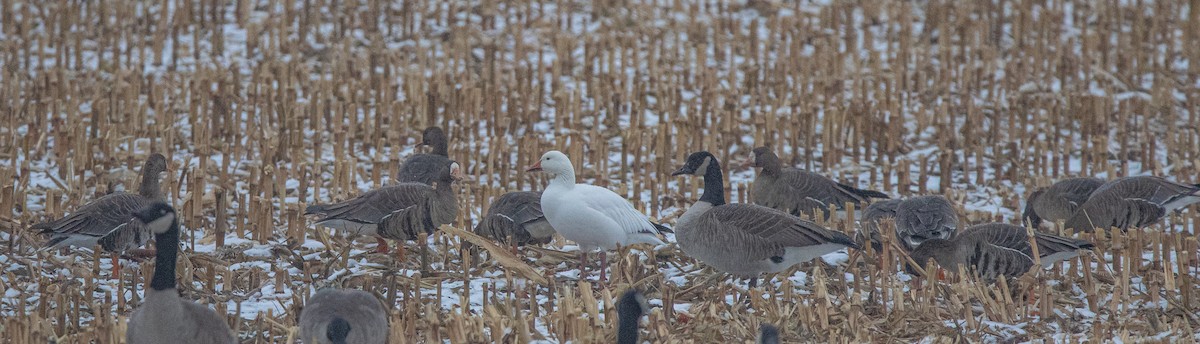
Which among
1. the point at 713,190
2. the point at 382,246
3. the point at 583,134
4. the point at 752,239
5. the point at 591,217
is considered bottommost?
the point at 382,246

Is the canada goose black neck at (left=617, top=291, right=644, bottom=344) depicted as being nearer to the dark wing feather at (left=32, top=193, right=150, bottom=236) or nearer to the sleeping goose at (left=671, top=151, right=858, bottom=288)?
the sleeping goose at (left=671, top=151, right=858, bottom=288)

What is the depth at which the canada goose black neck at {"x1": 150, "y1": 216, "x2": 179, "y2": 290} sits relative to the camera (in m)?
6.62

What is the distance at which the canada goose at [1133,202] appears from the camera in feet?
35.3

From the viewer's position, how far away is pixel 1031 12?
20.1 metres

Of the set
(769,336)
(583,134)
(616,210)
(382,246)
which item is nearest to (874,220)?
(616,210)

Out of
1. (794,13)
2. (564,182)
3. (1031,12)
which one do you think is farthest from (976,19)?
(564,182)

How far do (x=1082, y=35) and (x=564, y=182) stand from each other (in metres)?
11.8

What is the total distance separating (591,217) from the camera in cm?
919

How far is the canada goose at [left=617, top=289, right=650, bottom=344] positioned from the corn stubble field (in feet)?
1.68

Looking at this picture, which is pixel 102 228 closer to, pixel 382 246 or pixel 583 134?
pixel 382 246

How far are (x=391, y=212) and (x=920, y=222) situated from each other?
12.9ft

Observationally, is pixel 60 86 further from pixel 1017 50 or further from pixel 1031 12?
pixel 1031 12

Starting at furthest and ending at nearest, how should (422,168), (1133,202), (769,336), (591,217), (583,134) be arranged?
(583,134) → (422,168) → (1133,202) → (591,217) → (769,336)

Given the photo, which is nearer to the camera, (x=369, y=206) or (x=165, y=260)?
(x=165, y=260)
